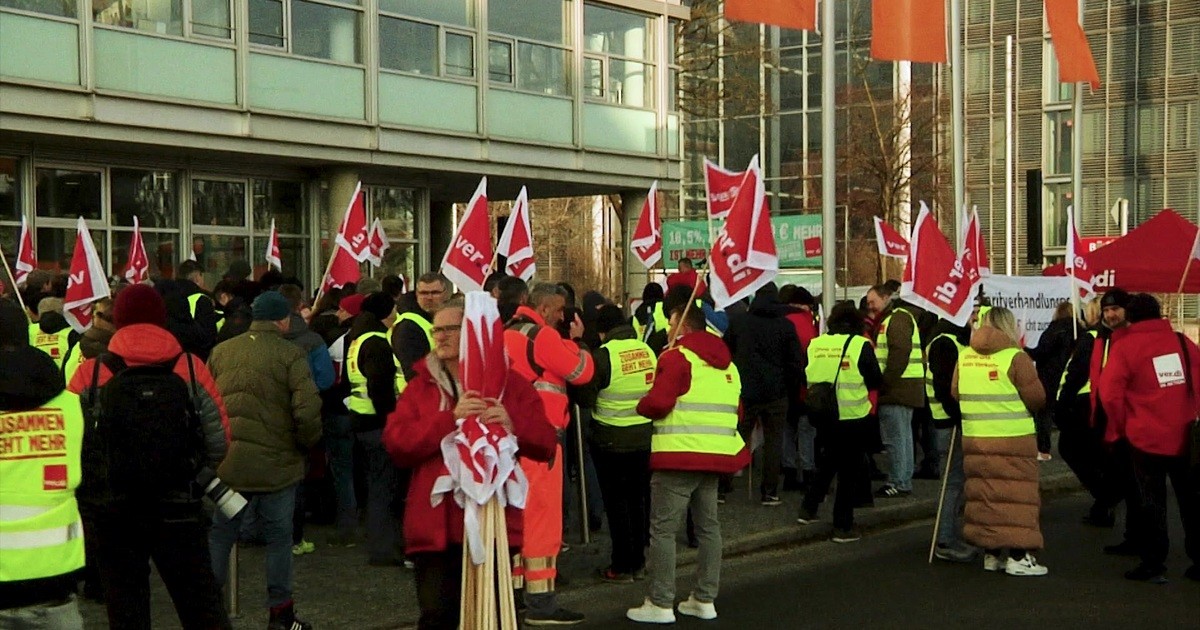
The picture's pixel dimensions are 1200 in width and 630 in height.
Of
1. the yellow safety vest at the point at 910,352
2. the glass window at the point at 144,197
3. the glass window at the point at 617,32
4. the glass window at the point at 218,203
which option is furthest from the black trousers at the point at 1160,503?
the glass window at the point at 617,32

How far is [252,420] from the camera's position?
8172 millimetres

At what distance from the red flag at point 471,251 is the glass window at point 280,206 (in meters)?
14.1

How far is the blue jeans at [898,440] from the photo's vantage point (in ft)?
47.4

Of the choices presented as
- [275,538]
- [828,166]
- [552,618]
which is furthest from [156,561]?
[828,166]

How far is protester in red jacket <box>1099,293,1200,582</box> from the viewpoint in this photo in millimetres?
10312

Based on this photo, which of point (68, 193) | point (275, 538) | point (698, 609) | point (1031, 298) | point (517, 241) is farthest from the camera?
point (68, 193)

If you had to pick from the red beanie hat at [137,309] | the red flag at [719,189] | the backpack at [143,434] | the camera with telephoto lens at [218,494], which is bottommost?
the camera with telephoto lens at [218,494]

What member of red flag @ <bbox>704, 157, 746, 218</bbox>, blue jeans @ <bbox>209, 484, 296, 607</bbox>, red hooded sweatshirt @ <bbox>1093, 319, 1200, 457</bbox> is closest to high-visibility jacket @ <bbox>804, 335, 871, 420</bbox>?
red hooded sweatshirt @ <bbox>1093, 319, 1200, 457</bbox>

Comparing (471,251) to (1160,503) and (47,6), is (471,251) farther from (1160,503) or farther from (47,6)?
(47,6)

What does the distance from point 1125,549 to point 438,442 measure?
7.22 m

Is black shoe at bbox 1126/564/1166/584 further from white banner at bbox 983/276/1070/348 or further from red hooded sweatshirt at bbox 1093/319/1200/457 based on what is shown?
white banner at bbox 983/276/1070/348

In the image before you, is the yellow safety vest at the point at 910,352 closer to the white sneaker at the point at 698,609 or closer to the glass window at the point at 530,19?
the white sneaker at the point at 698,609

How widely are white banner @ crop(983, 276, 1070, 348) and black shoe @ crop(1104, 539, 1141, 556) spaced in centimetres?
738

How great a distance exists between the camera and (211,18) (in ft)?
75.4
